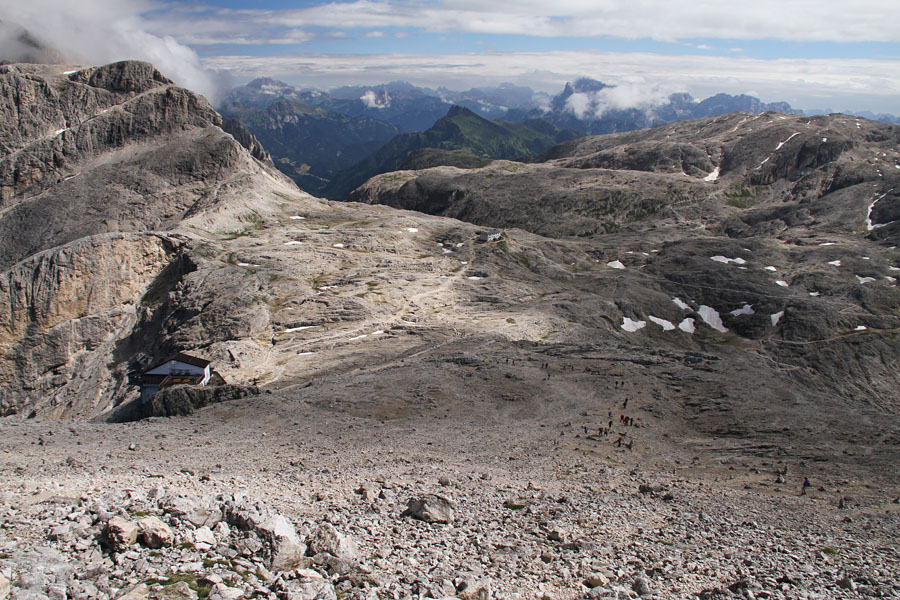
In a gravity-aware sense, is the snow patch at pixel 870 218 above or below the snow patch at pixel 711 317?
above

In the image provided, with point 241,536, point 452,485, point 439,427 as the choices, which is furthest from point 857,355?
point 241,536

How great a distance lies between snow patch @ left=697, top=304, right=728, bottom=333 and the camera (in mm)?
104694

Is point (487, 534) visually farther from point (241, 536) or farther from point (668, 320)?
point (668, 320)

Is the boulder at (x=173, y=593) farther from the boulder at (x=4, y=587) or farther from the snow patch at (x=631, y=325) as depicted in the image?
the snow patch at (x=631, y=325)

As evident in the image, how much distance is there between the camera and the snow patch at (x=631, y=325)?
89644mm

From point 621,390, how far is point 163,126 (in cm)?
16046

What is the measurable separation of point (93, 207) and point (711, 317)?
143611 millimetres

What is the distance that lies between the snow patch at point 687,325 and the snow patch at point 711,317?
13.8ft

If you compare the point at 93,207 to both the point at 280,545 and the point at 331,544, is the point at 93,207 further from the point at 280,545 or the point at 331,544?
the point at 331,544

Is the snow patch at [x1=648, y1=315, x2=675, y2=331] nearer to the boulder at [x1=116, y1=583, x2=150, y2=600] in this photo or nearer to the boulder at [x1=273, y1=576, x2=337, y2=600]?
the boulder at [x1=273, y1=576, x2=337, y2=600]

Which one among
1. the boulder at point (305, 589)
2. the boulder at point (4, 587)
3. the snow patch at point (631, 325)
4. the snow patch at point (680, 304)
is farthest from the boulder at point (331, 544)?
the snow patch at point (680, 304)

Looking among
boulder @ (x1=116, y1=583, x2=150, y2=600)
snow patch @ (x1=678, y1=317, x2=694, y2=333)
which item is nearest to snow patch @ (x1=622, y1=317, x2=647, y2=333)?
snow patch @ (x1=678, y1=317, x2=694, y2=333)

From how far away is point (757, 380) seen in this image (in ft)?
161

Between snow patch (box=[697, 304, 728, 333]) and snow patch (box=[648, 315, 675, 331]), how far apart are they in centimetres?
1197
